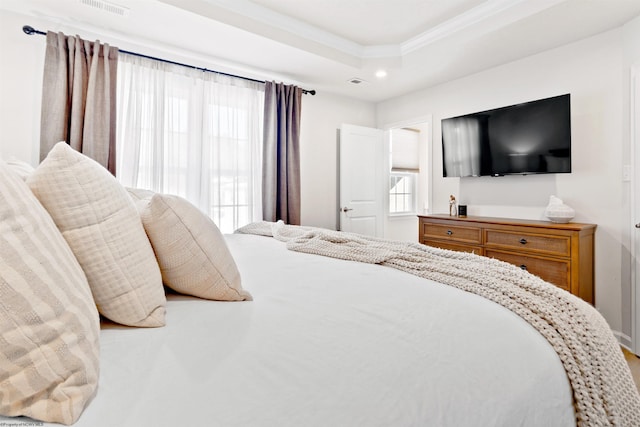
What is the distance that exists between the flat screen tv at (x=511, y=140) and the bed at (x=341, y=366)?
243cm

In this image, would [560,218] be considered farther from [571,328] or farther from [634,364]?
[571,328]

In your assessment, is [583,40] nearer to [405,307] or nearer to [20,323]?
[405,307]

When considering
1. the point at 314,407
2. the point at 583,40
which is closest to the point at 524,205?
the point at 583,40

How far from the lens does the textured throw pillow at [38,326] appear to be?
450 mm

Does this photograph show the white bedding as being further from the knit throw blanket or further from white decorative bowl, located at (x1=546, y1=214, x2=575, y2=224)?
white decorative bowl, located at (x1=546, y1=214, x2=575, y2=224)

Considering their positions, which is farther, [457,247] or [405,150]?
[405,150]

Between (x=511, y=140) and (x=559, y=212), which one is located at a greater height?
(x=511, y=140)

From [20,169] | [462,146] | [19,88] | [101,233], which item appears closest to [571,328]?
[101,233]

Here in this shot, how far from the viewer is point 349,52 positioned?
3.43m

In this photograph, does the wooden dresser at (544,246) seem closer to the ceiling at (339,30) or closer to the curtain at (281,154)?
the ceiling at (339,30)

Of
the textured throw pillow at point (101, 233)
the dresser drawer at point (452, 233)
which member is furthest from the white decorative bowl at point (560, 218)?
the textured throw pillow at point (101, 233)

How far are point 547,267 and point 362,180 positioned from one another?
2403 millimetres

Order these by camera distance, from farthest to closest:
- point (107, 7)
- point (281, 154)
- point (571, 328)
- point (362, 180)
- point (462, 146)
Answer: point (362, 180), point (281, 154), point (462, 146), point (107, 7), point (571, 328)

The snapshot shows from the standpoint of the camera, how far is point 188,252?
941 mm
